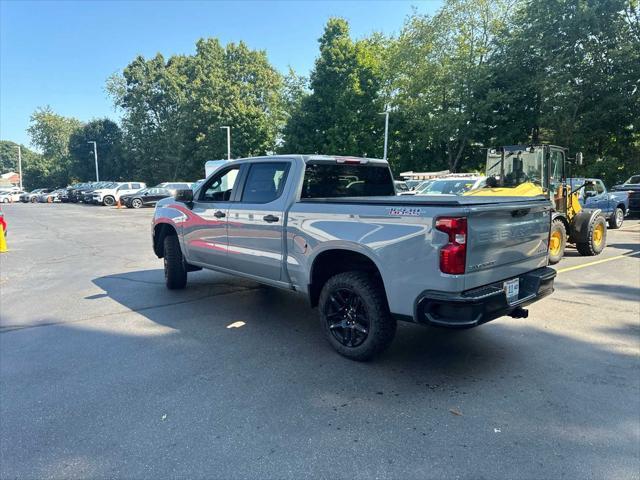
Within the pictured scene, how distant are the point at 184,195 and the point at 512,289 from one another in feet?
14.0

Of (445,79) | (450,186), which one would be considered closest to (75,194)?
(445,79)

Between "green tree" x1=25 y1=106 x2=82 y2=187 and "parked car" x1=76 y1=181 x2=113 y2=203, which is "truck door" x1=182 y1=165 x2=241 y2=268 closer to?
"parked car" x1=76 y1=181 x2=113 y2=203

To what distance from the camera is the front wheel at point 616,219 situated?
16.2 m

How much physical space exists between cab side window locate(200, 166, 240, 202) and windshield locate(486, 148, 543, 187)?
6694mm

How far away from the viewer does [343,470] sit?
2.60 metres

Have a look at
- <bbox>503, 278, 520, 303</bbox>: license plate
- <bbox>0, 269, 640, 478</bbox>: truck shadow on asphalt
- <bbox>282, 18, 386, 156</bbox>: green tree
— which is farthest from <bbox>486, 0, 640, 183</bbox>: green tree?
<bbox>503, 278, 520, 303</bbox>: license plate

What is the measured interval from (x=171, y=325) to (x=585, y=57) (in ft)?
100

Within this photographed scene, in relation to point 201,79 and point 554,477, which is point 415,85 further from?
point 554,477

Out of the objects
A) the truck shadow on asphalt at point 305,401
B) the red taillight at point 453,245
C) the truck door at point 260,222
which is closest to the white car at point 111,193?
the truck door at point 260,222

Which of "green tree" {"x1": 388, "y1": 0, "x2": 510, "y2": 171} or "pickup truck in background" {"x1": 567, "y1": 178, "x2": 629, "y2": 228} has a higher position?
"green tree" {"x1": 388, "y1": 0, "x2": 510, "y2": 171}

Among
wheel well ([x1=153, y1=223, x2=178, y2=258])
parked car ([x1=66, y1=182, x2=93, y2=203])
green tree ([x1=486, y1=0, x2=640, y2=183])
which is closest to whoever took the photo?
wheel well ([x1=153, y1=223, x2=178, y2=258])

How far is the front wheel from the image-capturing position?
16175mm

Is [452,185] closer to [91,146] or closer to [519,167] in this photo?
[519,167]

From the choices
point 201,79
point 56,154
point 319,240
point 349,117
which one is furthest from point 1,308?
point 56,154
